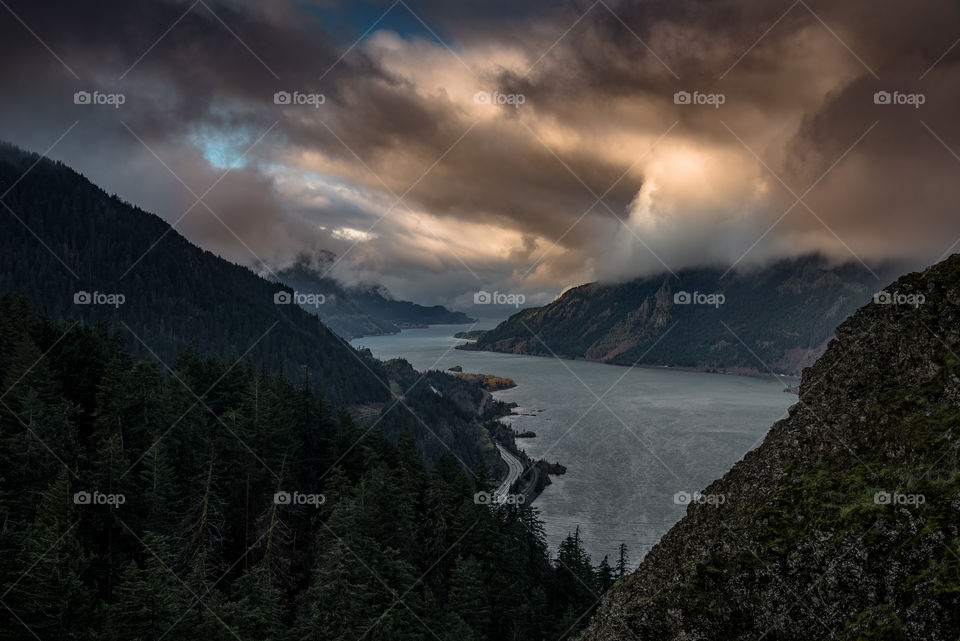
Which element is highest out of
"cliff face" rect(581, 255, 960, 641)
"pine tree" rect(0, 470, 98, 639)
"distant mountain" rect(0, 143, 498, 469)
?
"distant mountain" rect(0, 143, 498, 469)

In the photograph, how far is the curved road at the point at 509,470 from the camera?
311 ft

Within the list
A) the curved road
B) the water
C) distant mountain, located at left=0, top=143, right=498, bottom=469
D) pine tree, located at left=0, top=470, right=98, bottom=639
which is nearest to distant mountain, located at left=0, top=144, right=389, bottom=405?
distant mountain, located at left=0, top=143, right=498, bottom=469

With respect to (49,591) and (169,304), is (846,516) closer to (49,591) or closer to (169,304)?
(49,591)

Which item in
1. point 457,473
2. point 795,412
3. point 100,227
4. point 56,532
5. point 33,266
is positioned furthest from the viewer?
point 100,227

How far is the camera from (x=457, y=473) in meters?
44.9

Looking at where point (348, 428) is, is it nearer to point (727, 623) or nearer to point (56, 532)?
point (56, 532)

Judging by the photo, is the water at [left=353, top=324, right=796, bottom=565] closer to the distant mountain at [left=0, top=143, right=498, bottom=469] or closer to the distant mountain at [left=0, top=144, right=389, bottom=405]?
the distant mountain at [left=0, top=143, right=498, bottom=469]

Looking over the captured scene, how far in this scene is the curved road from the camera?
94912mm

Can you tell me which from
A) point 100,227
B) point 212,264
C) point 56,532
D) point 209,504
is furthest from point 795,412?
point 100,227

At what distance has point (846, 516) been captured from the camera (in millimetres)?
7727

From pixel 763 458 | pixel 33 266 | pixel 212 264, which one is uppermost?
pixel 212 264

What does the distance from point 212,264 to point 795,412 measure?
216 metres

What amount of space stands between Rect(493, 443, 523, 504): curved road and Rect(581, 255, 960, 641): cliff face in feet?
267

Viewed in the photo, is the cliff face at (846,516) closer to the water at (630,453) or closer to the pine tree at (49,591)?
the pine tree at (49,591)
